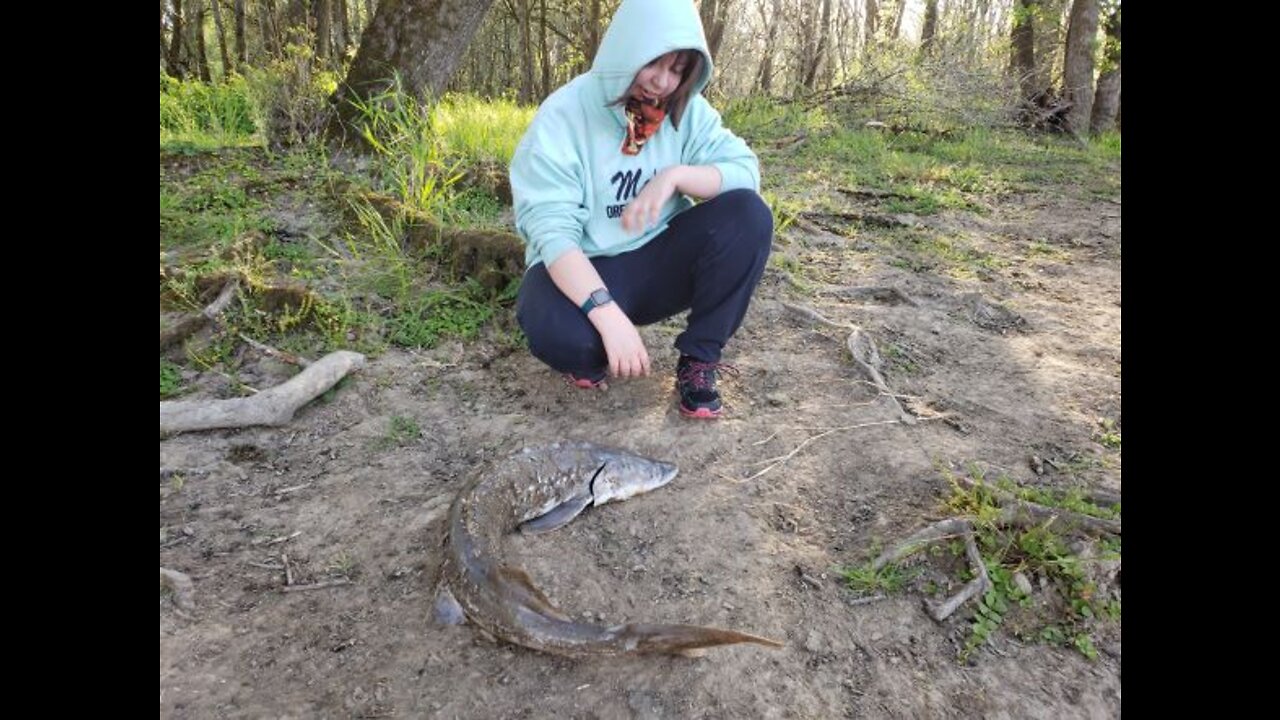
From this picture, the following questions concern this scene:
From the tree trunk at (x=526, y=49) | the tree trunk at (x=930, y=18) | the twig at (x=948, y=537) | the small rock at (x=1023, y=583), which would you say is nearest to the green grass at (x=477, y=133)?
the twig at (x=948, y=537)

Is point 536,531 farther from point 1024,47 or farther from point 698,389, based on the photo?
point 1024,47

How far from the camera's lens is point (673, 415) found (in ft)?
9.71

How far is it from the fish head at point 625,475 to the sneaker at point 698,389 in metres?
0.36

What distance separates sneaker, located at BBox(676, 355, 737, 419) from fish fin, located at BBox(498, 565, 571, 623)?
1093 millimetres

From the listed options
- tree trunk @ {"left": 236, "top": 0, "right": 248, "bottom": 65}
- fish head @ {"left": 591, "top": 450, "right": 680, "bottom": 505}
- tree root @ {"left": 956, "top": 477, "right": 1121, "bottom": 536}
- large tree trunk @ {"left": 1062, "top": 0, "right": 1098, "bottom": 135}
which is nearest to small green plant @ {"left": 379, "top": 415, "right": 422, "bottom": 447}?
fish head @ {"left": 591, "top": 450, "right": 680, "bottom": 505}

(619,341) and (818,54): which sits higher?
(818,54)

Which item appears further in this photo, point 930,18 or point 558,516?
point 930,18

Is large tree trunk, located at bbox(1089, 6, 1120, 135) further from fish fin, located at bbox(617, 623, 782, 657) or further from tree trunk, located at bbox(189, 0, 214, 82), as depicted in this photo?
tree trunk, located at bbox(189, 0, 214, 82)

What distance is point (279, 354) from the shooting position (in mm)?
3219

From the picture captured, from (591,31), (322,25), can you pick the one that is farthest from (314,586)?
(591,31)

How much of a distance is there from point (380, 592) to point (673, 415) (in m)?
1.30

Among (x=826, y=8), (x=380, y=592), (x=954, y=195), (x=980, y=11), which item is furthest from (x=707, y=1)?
(x=380, y=592)

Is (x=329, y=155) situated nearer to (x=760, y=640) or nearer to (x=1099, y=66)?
(x=760, y=640)

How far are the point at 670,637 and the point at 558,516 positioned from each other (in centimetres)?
74
